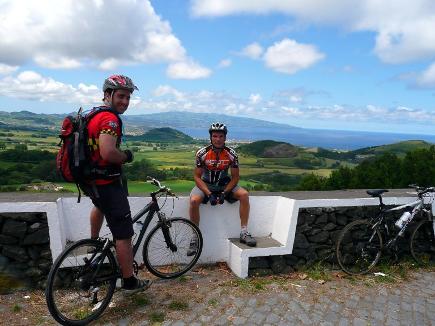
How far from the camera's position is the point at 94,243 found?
4.18 m

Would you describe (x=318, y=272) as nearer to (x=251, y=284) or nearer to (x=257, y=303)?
(x=251, y=284)

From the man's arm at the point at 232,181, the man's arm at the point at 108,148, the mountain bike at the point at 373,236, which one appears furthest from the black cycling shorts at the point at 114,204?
the mountain bike at the point at 373,236

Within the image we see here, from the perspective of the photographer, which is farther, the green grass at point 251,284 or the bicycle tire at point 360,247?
the bicycle tire at point 360,247

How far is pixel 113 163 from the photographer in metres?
3.86

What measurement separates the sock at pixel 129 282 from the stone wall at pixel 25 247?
1.12 metres

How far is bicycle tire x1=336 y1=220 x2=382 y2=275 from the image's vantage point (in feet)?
19.7

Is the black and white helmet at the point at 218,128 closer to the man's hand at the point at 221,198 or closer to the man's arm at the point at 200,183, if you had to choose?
the man's arm at the point at 200,183

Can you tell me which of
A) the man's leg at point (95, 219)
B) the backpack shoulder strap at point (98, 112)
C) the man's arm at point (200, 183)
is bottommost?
the man's leg at point (95, 219)

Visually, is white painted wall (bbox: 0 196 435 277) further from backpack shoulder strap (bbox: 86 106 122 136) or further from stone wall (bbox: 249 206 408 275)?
backpack shoulder strap (bbox: 86 106 122 136)

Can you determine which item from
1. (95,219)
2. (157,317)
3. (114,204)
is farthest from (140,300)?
(114,204)

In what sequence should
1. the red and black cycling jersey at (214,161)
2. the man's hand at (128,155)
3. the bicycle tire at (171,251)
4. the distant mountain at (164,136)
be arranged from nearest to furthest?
the man's hand at (128,155)
the bicycle tire at (171,251)
the red and black cycling jersey at (214,161)
the distant mountain at (164,136)

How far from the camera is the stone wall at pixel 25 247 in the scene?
4.69 meters

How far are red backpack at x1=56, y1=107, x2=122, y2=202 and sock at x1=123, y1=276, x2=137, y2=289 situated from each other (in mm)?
1269

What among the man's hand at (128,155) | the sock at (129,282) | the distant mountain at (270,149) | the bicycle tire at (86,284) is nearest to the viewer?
the man's hand at (128,155)
